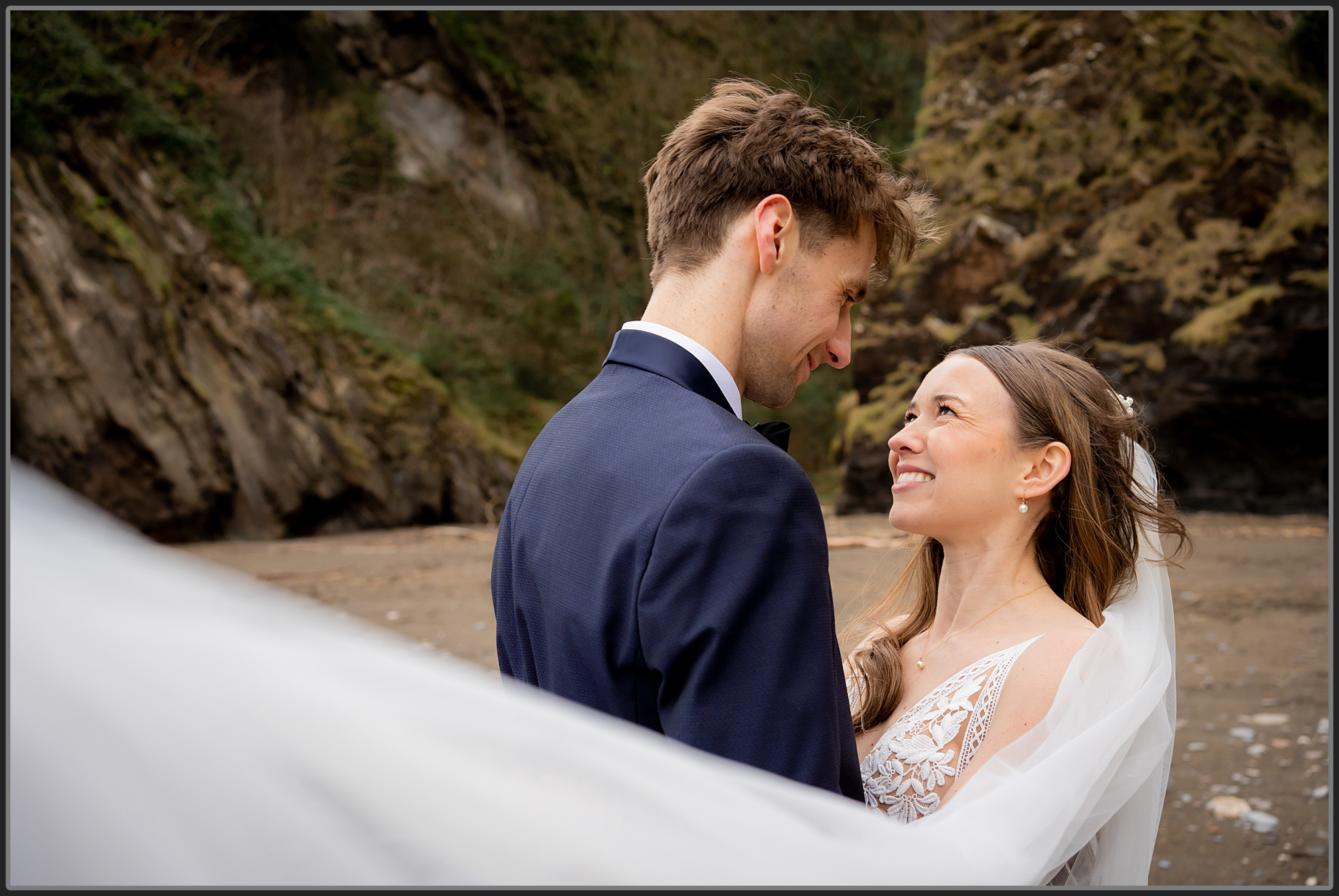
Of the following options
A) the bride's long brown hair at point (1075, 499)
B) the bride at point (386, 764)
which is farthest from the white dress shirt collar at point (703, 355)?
the bride's long brown hair at point (1075, 499)

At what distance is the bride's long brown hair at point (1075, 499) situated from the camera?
2.20m

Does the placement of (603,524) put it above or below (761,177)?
below

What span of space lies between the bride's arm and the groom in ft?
1.78

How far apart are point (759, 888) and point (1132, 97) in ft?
50.0

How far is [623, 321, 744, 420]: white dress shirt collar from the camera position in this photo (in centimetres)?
152

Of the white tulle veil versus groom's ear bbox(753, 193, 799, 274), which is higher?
groom's ear bbox(753, 193, 799, 274)

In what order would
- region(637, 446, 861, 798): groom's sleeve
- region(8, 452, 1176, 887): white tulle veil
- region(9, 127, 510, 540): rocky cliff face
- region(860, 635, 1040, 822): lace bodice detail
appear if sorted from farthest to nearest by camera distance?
1. region(9, 127, 510, 540): rocky cliff face
2. region(860, 635, 1040, 822): lace bodice detail
3. region(637, 446, 861, 798): groom's sleeve
4. region(8, 452, 1176, 887): white tulle veil

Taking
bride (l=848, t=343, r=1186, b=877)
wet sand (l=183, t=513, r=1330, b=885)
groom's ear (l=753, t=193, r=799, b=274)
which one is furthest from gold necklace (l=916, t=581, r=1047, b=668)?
groom's ear (l=753, t=193, r=799, b=274)

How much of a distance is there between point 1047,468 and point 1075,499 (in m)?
0.11

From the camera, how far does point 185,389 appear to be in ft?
42.3

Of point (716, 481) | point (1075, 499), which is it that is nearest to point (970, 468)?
point (1075, 499)

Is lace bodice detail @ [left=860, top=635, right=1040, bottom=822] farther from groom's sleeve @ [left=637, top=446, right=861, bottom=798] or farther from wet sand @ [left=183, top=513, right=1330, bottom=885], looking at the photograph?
wet sand @ [left=183, top=513, right=1330, bottom=885]

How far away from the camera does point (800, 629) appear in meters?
1.23

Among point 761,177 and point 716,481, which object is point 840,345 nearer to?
point 761,177
